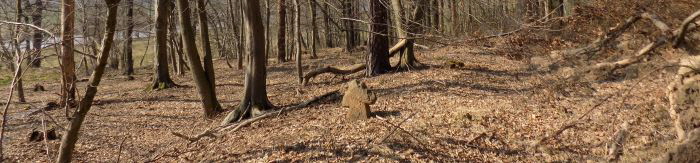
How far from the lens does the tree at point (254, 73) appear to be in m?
8.27

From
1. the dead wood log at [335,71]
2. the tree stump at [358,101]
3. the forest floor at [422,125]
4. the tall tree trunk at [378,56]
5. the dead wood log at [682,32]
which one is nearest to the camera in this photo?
the forest floor at [422,125]

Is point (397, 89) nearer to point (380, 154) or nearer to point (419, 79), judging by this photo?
point (419, 79)

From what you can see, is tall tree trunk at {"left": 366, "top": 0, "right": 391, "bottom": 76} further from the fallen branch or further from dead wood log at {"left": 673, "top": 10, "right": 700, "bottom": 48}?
dead wood log at {"left": 673, "top": 10, "right": 700, "bottom": 48}

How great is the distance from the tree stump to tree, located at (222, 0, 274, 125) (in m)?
1.70

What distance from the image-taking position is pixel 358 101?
24.3 ft

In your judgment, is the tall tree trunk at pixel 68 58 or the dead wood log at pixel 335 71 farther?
the dead wood log at pixel 335 71

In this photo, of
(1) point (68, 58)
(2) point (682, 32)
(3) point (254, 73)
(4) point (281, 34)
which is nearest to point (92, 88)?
(3) point (254, 73)

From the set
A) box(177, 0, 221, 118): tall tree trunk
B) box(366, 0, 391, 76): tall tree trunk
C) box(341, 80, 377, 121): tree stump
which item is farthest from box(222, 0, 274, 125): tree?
box(366, 0, 391, 76): tall tree trunk

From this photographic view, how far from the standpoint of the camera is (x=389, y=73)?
11.3m

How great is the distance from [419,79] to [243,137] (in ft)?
13.7

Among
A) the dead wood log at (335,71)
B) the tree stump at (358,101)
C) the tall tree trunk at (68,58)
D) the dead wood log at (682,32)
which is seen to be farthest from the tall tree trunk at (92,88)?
the dead wood log at (682,32)

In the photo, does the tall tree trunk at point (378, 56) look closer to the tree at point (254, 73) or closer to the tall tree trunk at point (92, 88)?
the tree at point (254, 73)

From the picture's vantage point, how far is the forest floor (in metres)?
6.20

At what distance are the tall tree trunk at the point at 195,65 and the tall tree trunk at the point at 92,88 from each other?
4.43 m
